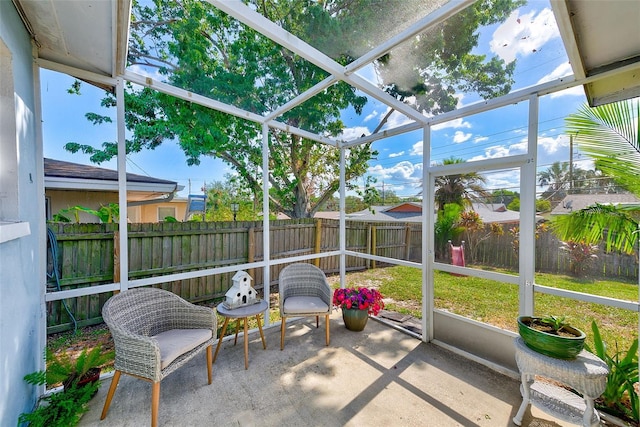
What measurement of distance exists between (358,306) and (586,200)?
2.38m

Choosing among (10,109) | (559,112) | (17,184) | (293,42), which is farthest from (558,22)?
(17,184)

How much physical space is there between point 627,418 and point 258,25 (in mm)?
3670

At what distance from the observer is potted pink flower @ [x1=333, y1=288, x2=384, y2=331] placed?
3.13m

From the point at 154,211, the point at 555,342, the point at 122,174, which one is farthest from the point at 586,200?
the point at 154,211

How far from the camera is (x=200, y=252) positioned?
373cm

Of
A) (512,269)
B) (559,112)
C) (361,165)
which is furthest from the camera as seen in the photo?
(361,165)

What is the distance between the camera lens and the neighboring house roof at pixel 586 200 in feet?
5.89

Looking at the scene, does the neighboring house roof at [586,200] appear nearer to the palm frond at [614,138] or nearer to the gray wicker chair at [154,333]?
the palm frond at [614,138]

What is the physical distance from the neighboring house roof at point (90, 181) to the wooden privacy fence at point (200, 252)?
948 millimetres

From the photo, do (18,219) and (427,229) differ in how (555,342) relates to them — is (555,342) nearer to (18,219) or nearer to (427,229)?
(427,229)

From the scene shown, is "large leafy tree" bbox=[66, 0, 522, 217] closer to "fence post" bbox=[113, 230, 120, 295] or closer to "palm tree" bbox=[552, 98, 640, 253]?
A: "palm tree" bbox=[552, 98, 640, 253]

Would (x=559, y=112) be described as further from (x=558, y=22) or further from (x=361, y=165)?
(x=361, y=165)

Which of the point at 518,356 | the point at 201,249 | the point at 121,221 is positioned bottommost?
the point at 518,356

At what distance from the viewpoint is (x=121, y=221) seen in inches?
86.5
